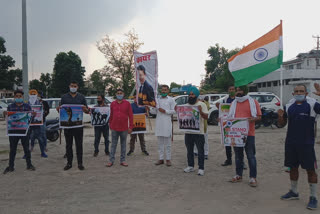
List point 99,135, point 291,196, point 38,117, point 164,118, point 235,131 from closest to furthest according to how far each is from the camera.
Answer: point 291,196, point 235,131, point 164,118, point 38,117, point 99,135

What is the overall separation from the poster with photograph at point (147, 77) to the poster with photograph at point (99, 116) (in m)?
2.04

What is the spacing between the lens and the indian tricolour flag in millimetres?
5406

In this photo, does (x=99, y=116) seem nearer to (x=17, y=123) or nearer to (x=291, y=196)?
(x=17, y=123)

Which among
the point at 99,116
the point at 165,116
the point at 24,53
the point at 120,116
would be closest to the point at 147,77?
the point at 165,116

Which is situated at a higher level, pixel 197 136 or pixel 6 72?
pixel 6 72

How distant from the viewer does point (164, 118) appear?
6480 mm

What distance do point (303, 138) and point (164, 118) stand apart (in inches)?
125

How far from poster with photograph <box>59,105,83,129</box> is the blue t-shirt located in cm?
452

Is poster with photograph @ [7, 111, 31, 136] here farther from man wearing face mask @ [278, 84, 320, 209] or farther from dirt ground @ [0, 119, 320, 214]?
man wearing face mask @ [278, 84, 320, 209]

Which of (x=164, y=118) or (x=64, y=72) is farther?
(x=64, y=72)

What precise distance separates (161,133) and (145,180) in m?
1.37

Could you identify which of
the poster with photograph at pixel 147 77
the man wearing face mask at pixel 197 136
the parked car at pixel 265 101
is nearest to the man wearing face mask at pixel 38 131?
the poster with photograph at pixel 147 77

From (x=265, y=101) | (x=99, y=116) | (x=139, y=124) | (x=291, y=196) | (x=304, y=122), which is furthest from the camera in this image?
(x=265, y=101)

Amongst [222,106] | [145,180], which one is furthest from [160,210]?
[222,106]
